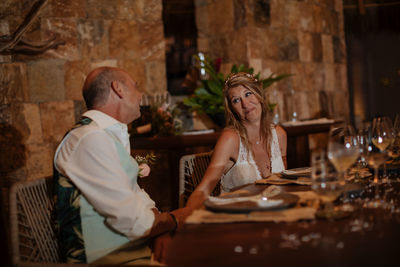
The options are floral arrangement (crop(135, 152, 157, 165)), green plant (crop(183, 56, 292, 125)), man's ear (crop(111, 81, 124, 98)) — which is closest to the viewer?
man's ear (crop(111, 81, 124, 98))

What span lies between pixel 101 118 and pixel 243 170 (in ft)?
3.23

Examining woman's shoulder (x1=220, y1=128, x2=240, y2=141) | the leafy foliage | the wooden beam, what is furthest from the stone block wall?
woman's shoulder (x1=220, y1=128, x2=240, y2=141)

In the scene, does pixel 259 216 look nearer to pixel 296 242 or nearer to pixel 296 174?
pixel 296 242

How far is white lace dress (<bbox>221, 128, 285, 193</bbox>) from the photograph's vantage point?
2.35 meters

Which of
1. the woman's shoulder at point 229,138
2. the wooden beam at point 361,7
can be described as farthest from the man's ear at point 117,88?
the wooden beam at point 361,7

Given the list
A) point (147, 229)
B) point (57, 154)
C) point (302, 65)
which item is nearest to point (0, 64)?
point (57, 154)

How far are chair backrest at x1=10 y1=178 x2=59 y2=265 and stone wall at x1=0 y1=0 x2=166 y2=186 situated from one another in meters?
2.24

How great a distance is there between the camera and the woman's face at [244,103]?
2.49 meters

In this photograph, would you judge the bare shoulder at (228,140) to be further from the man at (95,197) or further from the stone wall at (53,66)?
the stone wall at (53,66)

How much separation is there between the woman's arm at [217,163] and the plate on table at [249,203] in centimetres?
45

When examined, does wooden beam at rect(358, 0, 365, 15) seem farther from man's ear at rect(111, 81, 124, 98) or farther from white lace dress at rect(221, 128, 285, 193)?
man's ear at rect(111, 81, 124, 98)

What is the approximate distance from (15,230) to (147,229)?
0.46 metres

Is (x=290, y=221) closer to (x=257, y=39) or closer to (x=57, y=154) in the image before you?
(x=57, y=154)

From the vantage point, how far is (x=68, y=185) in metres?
1.53
